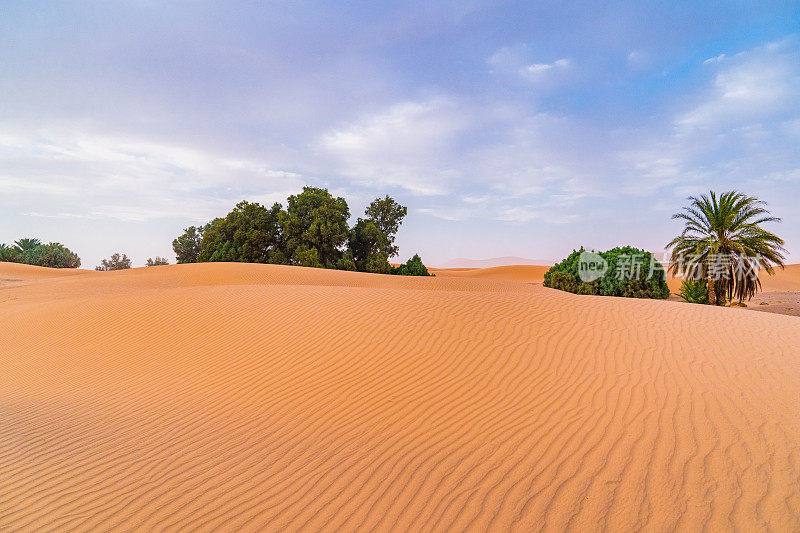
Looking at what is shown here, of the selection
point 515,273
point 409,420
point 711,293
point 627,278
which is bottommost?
point 409,420

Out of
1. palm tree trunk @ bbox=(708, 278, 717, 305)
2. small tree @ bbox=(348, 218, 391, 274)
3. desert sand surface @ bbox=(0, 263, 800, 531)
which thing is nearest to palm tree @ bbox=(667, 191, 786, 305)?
palm tree trunk @ bbox=(708, 278, 717, 305)

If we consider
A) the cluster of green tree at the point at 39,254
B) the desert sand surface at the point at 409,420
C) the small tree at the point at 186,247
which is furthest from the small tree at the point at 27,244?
the desert sand surface at the point at 409,420

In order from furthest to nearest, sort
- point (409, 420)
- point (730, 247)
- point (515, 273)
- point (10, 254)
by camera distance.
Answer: point (515, 273) < point (10, 254) < point (730, 247) < point (409, 420)

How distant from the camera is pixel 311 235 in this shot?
3469 cm

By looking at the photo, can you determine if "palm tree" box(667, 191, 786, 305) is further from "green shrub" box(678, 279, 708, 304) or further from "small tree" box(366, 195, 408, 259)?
"small tree" box(366, 195, 408, 259)

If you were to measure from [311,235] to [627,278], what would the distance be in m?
23.3

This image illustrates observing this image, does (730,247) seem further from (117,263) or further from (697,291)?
(117,263)

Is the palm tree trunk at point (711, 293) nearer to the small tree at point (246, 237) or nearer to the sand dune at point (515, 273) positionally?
the small tree at point (246, 237)

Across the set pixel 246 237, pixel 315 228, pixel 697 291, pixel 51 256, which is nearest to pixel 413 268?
pixel 315 228

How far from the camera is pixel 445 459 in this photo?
4.12 metres

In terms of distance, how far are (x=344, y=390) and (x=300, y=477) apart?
2229 millimetres

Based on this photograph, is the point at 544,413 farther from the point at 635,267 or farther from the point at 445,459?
the point at 635,267

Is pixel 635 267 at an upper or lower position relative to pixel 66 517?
upper

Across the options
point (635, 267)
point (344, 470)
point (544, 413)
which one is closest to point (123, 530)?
point (344, 470)
